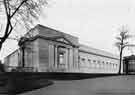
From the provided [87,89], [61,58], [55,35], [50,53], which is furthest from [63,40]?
[87,89]

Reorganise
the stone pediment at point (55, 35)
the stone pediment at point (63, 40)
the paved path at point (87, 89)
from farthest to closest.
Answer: the stone pediment at point (63, 40), the stone pediment at point (55, 35), the paved path at point (87, 89)

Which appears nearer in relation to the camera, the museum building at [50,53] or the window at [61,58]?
the museum building at [50,53]

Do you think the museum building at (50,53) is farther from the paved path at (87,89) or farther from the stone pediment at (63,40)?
the paved path at (87,89)

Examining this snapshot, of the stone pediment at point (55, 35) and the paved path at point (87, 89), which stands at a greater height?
the stone pediment at point (55, 35)

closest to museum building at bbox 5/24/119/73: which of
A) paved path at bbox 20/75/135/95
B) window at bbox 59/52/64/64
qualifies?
window at bbox 59/52/64/64

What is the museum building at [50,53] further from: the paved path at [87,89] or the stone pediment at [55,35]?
the paved path at [87,89]

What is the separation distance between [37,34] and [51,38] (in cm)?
308

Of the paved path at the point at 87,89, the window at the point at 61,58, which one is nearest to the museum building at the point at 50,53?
the window at the point at 61,58

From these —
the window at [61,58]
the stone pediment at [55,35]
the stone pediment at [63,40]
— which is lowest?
the window at [61,58]

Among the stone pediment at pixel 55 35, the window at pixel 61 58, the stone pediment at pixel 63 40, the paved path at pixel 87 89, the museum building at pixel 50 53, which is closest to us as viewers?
the paved path at pixel 87 89

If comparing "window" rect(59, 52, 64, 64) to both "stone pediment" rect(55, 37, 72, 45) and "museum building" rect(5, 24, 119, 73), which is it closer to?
"museum building" rect(5, 24, 119, 73)

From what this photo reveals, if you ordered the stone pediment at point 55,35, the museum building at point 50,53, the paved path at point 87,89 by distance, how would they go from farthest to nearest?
the stone pediment at point 55,35
the museum building at point 50,53
the paved path at point 87,89

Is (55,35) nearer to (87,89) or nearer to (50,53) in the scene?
(50,53)

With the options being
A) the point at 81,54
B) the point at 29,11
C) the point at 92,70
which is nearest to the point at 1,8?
the point at 29,11
